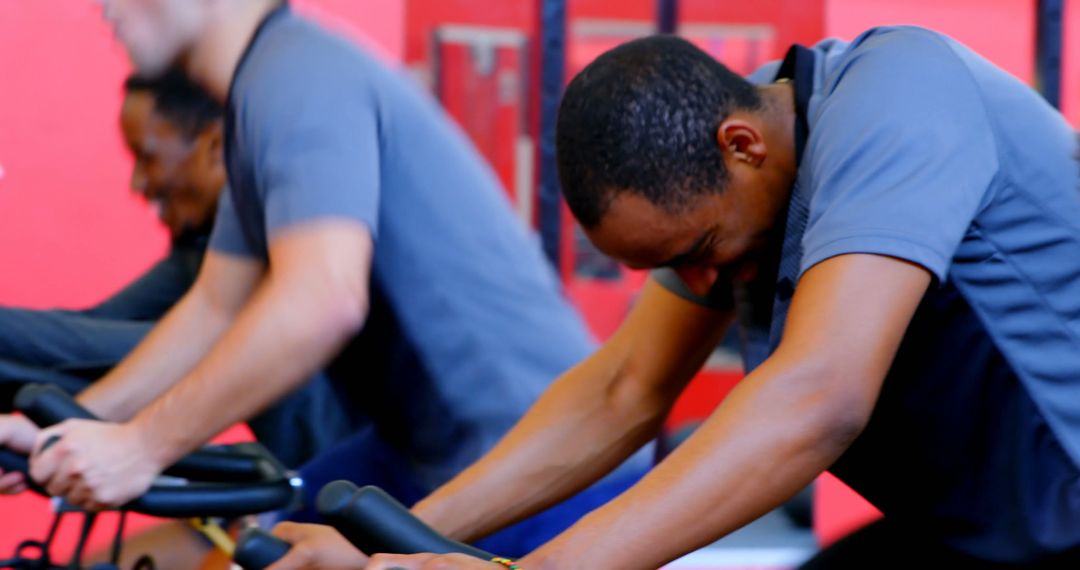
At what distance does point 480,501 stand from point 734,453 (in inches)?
19.1

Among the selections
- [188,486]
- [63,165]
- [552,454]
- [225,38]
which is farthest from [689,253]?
[63,165]

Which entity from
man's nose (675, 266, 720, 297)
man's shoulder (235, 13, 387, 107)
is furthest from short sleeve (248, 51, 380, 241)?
man's nose (675, 266, 720, 297)

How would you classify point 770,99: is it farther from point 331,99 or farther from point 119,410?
point 119,410

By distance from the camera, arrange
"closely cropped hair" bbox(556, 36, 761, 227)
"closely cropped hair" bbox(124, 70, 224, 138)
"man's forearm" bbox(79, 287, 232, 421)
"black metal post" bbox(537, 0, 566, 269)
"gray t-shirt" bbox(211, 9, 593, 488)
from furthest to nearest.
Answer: "black metal post" bbox(537, 0, 566, 269), "closely cropped hair" bbox(124, 70, 224, 138), "man's forearm" bbox(79, 287, 232, 421), "gray t-shirt" bbox(211, 9, 593, 488), "closely cropped hair" bbox(556, 36, 761, 227)

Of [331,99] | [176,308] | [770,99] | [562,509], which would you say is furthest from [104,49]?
[770,99]

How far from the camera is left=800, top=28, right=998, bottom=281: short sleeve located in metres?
1.17

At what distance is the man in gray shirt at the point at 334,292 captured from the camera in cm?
165


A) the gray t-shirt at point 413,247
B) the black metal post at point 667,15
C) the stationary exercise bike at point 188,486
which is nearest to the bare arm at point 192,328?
the gray t-shirt at point 413,247

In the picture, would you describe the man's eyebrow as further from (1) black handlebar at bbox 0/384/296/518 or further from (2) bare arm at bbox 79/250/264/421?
(2) bare arm at bbox 79/250/264/421

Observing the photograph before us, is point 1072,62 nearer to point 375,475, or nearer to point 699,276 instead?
point 375,475

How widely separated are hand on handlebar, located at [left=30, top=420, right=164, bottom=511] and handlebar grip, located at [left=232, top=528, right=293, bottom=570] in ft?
1.41

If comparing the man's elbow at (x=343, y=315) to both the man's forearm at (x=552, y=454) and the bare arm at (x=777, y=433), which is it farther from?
the bare arm at (x=777, y=433)

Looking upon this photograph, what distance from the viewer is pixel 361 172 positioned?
68.4 inches

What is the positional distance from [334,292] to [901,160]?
0.73 metres
